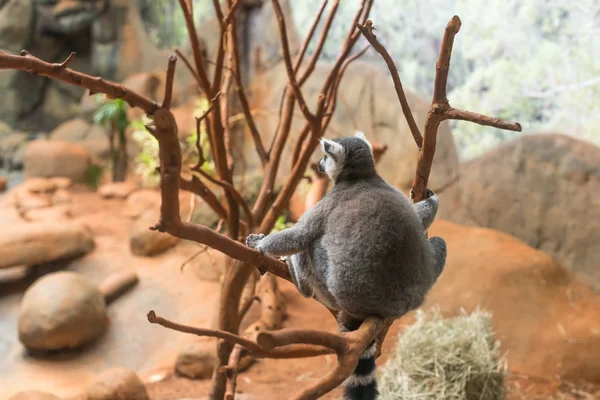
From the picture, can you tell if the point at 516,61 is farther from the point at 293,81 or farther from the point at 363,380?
the point at 363,380

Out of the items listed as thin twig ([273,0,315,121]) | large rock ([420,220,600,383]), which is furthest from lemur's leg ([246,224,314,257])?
large rock ([420,220,600,383])

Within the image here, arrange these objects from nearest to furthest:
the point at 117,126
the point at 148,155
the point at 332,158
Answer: the point at 332,158
the point at 148,155
the point at 117,126

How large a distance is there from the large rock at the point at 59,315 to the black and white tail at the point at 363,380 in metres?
4.18

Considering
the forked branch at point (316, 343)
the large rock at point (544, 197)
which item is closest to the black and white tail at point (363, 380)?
the forked branch at point (316, 343)

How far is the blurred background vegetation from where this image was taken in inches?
237

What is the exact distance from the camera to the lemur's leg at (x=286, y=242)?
6.29 ft

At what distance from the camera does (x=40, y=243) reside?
634 cm

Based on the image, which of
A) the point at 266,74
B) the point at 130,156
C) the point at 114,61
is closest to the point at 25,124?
the point at 114,61

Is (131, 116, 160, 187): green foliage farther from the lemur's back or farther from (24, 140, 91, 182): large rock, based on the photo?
the lemur's back

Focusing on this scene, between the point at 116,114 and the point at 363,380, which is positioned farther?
the point at 116,114

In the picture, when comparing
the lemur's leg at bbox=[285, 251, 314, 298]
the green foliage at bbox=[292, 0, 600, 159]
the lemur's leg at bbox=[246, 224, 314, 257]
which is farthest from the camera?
the green foliage at bbox=[292, 0, 600, 159]

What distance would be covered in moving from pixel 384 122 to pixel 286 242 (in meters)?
5.99

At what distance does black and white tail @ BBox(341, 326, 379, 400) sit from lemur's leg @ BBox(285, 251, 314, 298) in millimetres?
351

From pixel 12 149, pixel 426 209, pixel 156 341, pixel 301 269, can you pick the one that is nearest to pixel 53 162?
pixel 12 149
